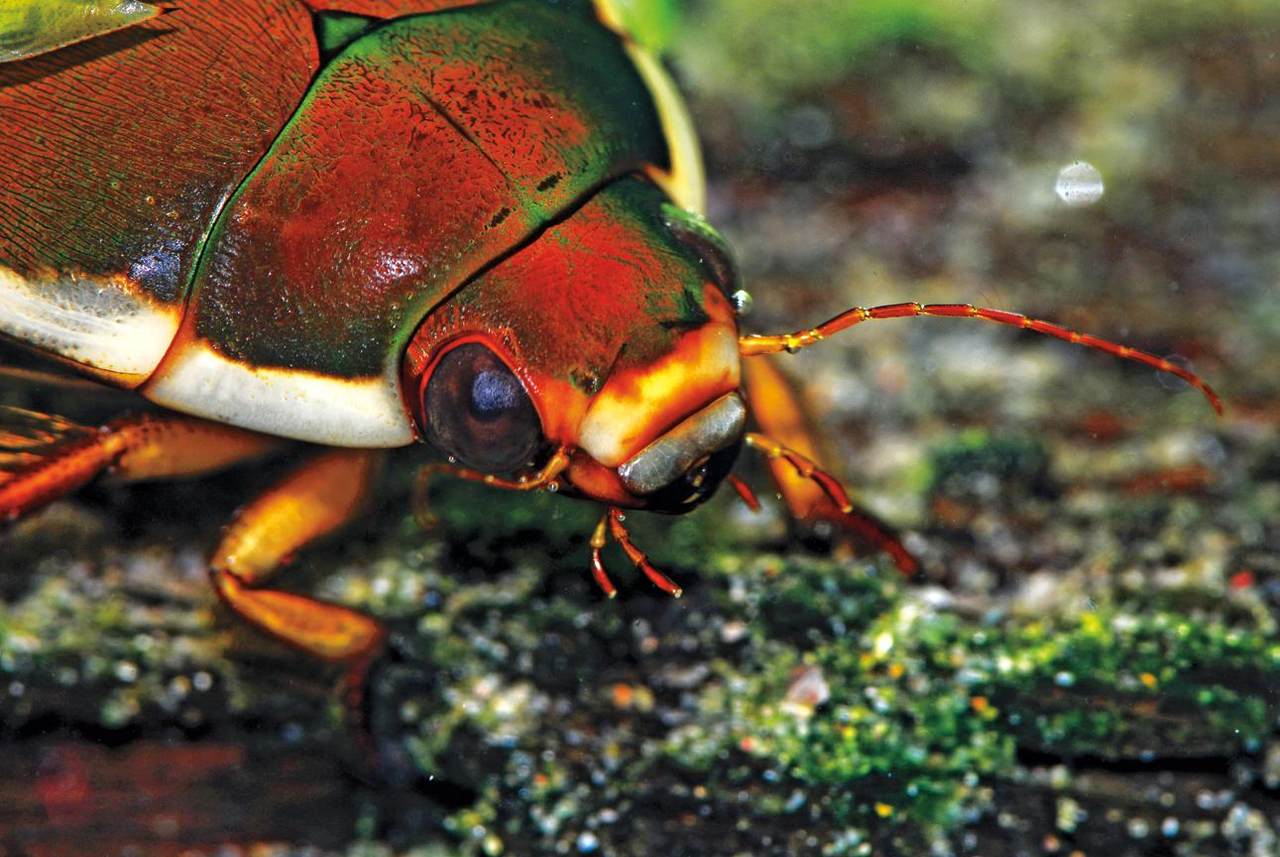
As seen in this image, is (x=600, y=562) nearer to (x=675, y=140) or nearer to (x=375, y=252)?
(x=375, y=252)

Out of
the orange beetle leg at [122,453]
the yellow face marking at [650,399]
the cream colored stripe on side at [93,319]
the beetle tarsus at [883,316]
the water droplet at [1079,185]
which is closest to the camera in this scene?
the yellow face marking at [650,399]

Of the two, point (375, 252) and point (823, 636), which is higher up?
point (375, 252)

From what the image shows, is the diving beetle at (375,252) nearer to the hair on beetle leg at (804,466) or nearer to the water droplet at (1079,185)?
the hair on beetle leg at (804,466)

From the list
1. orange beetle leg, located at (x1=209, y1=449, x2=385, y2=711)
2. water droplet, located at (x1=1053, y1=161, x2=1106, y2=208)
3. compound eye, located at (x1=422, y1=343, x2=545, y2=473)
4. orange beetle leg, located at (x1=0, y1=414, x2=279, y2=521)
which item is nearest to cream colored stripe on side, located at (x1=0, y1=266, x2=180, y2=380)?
orange beetle leg, located at (x1=0, y1=414, x2=279, y2=521)

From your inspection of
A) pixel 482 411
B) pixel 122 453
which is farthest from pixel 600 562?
pixel 122 453

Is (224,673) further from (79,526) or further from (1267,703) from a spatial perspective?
(1267,703)

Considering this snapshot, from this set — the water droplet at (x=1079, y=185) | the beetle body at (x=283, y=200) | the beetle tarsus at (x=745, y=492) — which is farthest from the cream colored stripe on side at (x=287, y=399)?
the water droplet at (x=1079, y=185)
